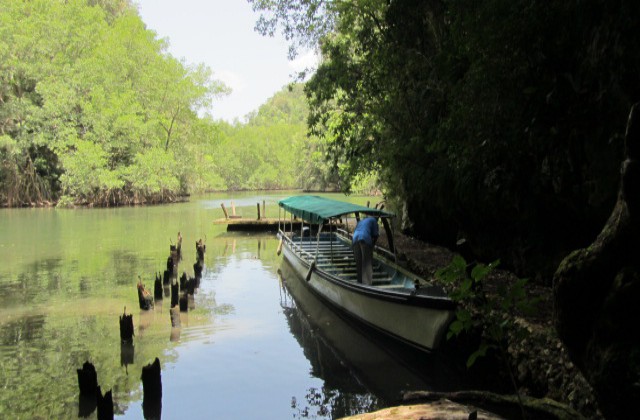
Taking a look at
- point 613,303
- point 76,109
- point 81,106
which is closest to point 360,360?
point 613,303

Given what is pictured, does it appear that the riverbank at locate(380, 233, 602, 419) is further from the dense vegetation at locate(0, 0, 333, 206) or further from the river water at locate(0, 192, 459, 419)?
the dense vegetation at locate(0, 0, 333, 206)

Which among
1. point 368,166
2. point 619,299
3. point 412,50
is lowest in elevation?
point 619,299

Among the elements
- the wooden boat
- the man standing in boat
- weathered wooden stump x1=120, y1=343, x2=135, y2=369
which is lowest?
weathered wooden stump x1=120, y1=343, x2=135, y2=369

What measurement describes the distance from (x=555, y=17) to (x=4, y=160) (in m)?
38.9

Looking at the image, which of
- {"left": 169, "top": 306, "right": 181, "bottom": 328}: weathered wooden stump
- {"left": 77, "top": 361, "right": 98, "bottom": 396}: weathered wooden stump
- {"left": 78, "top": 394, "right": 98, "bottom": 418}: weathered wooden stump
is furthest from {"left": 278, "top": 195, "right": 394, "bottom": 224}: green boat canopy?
{"left": 78, "top": 394, "right": 98, "bottom": 418}: weathered wooden stump

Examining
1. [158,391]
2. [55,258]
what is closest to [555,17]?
[158,391]

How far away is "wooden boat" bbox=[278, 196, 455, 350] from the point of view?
8.52 meters

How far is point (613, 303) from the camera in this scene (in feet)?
12.1

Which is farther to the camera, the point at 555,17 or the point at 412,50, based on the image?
the point at 412,50

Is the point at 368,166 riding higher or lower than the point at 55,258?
higher

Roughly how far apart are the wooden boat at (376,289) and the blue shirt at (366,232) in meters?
0.90

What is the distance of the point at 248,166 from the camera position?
90750 millimetres

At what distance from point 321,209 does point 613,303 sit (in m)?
10.9

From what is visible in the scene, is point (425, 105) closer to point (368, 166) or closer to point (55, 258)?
point (368, 166)
